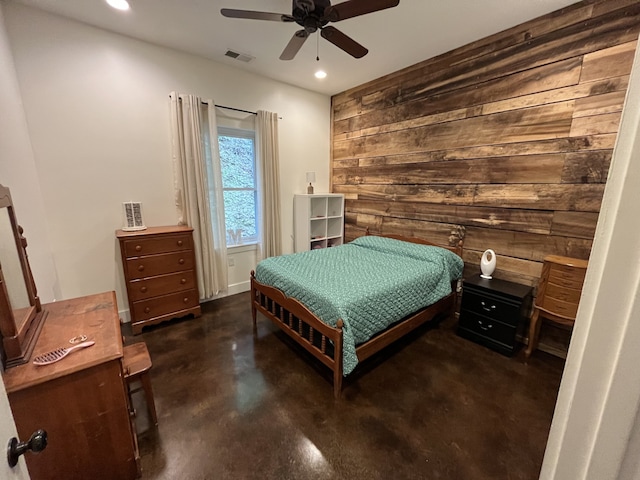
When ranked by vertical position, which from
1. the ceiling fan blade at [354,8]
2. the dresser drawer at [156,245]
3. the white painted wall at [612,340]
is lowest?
the dresser drawer at [156,245]

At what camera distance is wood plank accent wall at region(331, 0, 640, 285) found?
215 cm

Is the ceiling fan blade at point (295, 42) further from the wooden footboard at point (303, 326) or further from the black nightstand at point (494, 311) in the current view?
the black nightstand at point (494, 311)

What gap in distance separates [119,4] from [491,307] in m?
4.09

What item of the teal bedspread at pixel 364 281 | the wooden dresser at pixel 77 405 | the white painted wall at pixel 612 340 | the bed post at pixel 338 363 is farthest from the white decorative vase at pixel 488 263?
the wooden dresser at pixel 77 405

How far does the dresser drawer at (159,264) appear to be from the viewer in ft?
8.81

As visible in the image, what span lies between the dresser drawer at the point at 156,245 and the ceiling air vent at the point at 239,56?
2.04m

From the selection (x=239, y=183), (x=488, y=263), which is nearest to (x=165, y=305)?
(x=239, y=183)

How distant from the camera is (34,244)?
6.59ft

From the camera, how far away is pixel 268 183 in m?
3.71

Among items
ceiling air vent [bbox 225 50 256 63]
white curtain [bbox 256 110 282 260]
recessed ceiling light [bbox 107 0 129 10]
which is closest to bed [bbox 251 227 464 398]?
white curtain [bbox 256 110 282 260]

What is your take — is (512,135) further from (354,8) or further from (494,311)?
(354,8)

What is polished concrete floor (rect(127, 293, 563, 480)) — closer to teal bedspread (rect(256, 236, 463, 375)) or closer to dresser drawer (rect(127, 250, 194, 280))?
teal bedspread (rect(256, 236, 463, 375))

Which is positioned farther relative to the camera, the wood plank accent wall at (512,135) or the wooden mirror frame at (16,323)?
the wood plank accent wall at (512,135)

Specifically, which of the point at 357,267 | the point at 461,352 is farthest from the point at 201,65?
the point at 461,352
